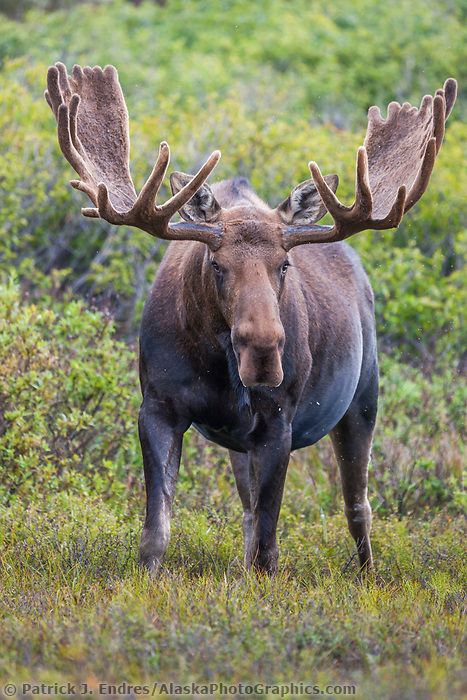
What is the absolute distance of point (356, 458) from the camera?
773cm

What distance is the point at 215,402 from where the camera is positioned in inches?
243

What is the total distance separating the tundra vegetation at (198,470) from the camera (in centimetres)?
468

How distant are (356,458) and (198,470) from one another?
1296mm

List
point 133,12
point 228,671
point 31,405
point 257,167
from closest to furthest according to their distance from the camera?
point 228,671, point 31,405, point 257,167, point 133,12

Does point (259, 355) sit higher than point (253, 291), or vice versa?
point (253, 291)

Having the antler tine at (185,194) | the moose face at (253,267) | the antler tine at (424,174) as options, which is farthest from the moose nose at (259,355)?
the antler tine at (424,174)

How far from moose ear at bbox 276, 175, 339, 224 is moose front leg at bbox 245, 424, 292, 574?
1.02m

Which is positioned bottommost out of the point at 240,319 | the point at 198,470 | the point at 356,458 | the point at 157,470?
the point at 198,470

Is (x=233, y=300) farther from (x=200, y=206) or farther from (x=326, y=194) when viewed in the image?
(x=326, y=194)

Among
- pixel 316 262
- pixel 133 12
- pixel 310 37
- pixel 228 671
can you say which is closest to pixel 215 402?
pixel 316 262

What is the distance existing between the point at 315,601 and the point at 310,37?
17137 millimetres

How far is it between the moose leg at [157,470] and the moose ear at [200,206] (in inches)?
35.7

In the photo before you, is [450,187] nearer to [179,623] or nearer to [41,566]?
[41,566]

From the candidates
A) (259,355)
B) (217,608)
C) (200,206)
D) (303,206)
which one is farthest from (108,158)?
(217,608)
